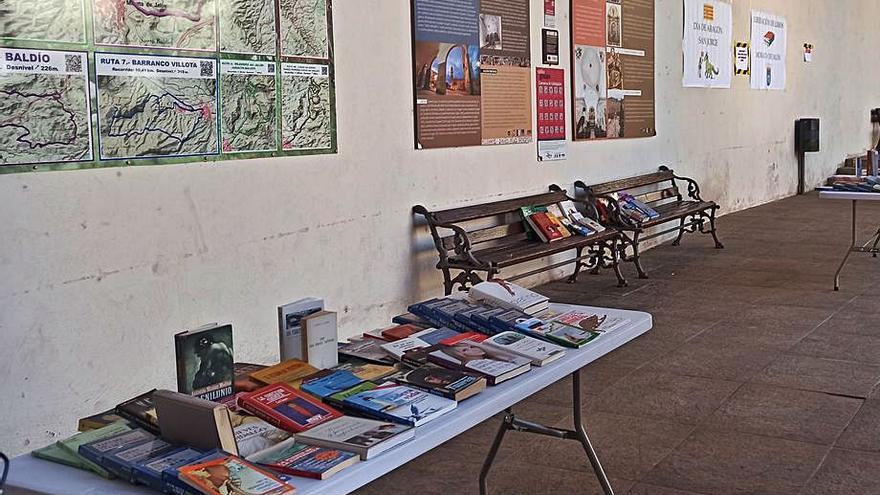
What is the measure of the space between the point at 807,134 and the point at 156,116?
37.4ft

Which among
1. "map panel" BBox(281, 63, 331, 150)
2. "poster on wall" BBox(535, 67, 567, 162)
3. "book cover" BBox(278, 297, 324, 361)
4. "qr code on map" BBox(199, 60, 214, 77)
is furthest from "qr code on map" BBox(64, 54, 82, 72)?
"poster on wall" BBox(535, 67, 567, 162)

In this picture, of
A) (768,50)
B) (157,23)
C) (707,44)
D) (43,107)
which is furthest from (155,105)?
(768,50)

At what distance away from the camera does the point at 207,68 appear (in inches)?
183

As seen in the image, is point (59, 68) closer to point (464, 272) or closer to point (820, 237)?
point (464, 272)

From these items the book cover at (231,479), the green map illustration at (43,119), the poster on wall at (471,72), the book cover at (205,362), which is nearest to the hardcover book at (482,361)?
the book cover at (205,362)

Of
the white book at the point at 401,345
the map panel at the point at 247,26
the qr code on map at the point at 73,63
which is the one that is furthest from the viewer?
the map panel at the point at 247,26

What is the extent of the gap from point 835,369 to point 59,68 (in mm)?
4026

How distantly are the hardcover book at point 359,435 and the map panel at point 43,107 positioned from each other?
7.44 feet

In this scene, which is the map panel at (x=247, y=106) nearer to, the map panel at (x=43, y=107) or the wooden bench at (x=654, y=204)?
the map panel at (x=43, y=107)

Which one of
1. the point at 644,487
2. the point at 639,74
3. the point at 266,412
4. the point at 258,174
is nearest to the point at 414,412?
the point at 266,412

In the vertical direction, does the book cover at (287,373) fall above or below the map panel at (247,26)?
below

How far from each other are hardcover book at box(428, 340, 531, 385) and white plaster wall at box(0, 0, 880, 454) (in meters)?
2.00

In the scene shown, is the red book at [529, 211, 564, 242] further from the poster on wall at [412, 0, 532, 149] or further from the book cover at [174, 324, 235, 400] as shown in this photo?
the book cover at [174, 324, 235, 400]

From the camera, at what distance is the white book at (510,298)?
3156 mm
